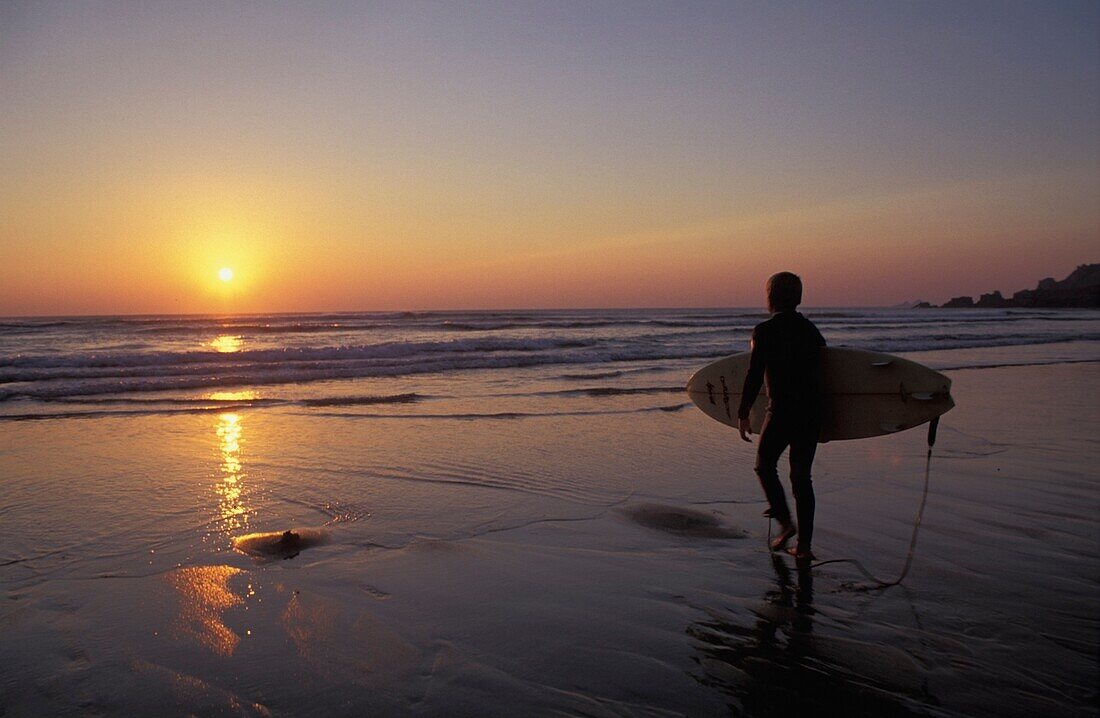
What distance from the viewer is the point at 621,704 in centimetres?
280

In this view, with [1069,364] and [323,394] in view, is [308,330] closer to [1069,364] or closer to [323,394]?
[323,394]

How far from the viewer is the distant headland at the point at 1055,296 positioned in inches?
2978

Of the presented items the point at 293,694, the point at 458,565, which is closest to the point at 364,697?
the point at 293,694

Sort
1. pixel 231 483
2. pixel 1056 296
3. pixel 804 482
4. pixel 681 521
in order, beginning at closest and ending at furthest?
pixel 804 482 < pixel 681 521 < pixel 231 483 < pixel 1056 296

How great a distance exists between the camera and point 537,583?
13.3ft

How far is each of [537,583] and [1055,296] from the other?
→ 316ft

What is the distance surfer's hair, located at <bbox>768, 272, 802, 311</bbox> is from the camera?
441 centimetres

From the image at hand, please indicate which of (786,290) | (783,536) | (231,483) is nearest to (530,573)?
(783,536)

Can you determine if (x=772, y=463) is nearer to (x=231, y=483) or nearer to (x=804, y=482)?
(x=804, y=482)

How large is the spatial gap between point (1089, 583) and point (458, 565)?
11.9 feet

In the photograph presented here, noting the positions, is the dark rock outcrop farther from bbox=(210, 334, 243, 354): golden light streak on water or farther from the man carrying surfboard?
the man carrying surfboard

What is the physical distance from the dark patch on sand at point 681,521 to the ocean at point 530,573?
27 mm

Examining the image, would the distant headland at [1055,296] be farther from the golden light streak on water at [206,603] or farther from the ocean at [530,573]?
the golden light streak on water at [206,603]

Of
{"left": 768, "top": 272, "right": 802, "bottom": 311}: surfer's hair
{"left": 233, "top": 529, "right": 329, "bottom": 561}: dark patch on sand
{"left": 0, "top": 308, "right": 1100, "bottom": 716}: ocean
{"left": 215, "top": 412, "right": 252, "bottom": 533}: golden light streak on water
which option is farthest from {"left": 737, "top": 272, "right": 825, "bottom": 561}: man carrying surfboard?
{"left": 215, "top": 412, "right": 252, "bottom": 533}: golden light streak on water
